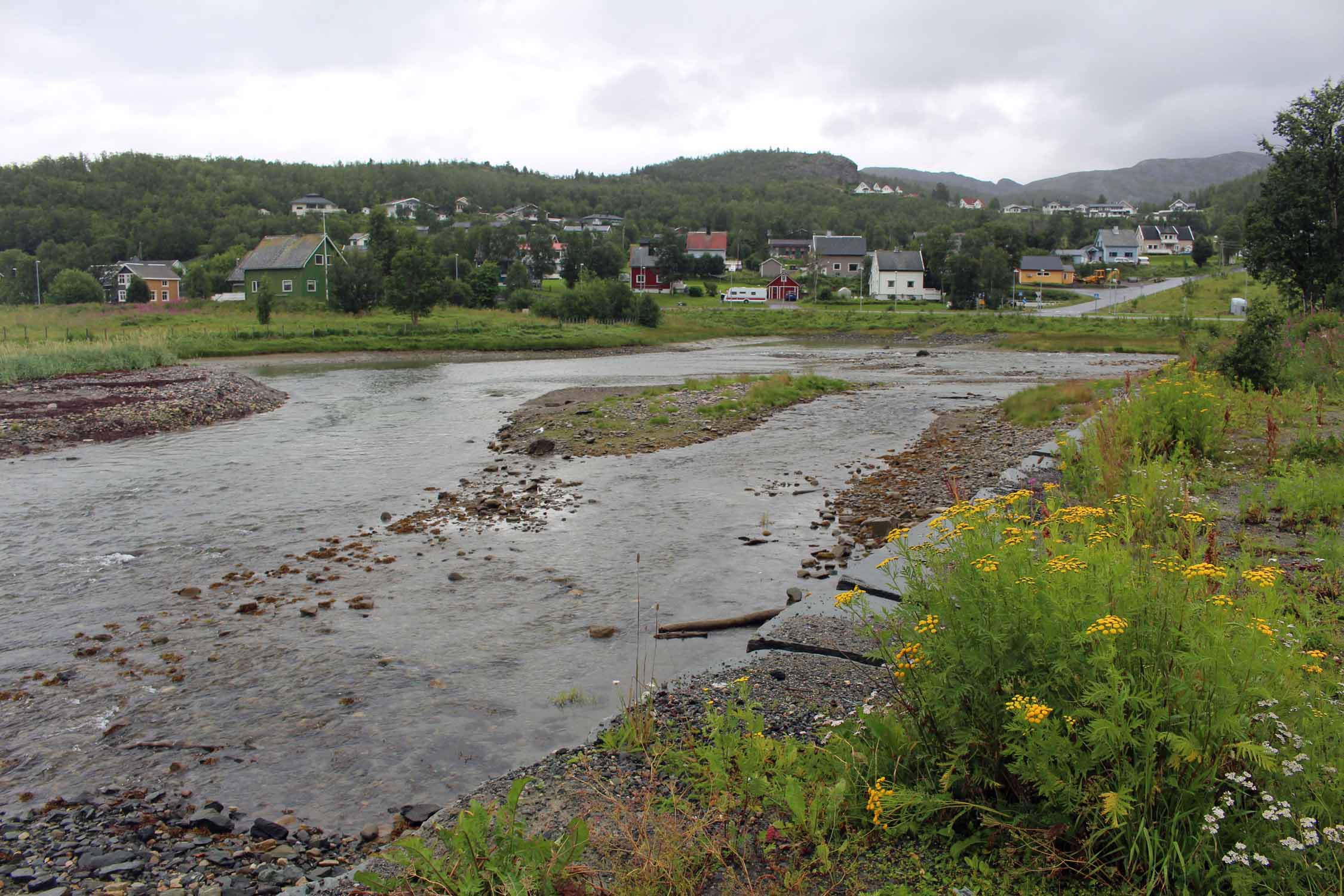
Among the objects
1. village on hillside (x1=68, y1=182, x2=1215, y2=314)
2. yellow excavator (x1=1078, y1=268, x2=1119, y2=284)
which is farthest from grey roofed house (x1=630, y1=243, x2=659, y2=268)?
yellow excavator (x1=1078, y1=268, x2=1119, y2=284)

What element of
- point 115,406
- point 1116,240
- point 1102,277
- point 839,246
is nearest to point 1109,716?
point 115,406

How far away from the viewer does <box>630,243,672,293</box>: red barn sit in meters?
112

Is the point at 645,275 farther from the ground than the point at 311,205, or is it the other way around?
the point at 311,205

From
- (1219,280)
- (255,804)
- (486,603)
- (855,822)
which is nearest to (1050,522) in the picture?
(855,822)

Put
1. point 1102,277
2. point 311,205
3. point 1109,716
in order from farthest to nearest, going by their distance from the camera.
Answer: point 311,205, point 1102,277, point 1109,716

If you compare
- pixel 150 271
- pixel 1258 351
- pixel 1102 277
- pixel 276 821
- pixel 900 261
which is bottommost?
pixel 276 821

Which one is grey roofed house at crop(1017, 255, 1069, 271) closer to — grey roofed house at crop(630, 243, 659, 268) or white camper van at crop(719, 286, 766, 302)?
white camper van at crop(719, 286, 766, 302)

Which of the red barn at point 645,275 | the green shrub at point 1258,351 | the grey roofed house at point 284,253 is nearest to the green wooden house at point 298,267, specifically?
the grey roofed house at point 284,253

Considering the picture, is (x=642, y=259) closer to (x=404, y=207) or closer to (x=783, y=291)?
(x=783, y=291)

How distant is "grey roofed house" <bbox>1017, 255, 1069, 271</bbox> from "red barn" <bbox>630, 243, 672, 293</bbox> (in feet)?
162

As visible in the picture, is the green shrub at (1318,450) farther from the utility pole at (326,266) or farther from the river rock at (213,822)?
the utility pole at (326,266)

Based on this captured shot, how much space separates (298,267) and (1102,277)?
4176 inches

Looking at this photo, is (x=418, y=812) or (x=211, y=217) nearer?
(x=418, y=812)

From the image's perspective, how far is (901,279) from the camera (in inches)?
4375
